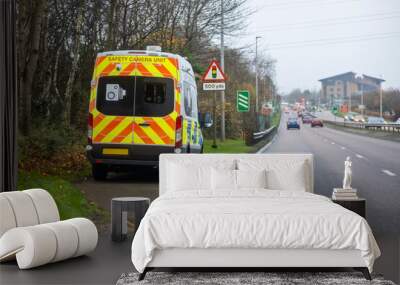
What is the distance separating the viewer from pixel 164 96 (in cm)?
835

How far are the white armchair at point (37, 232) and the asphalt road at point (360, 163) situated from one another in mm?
2947

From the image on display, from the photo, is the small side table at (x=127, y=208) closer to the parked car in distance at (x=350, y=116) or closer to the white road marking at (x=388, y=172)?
the white road marking at (x=388, y=172)

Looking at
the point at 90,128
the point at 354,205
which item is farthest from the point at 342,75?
the point at 90,128

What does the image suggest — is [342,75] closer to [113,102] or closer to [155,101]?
[155,101]

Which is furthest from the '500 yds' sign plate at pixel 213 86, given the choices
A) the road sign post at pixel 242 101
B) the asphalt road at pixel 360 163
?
the asphalt road at pixel 360 163

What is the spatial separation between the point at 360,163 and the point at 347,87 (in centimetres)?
100

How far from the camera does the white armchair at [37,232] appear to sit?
18.7 ft

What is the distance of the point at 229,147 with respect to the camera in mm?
8758

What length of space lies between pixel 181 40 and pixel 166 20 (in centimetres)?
32

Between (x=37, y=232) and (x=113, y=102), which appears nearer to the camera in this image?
(x=37, y=232)

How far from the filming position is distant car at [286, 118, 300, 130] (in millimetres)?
9039

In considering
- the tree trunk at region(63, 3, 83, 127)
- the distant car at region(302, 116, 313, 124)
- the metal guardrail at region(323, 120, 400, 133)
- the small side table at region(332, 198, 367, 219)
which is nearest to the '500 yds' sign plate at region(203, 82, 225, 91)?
the distant car at region(302, 116, 313, 124)

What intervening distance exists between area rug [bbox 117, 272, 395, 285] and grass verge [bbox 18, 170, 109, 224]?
9.54 feet

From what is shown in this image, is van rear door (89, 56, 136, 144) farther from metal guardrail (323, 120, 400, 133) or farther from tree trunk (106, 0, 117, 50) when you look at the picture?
metal guardrail (323, 120, 400, 133)
